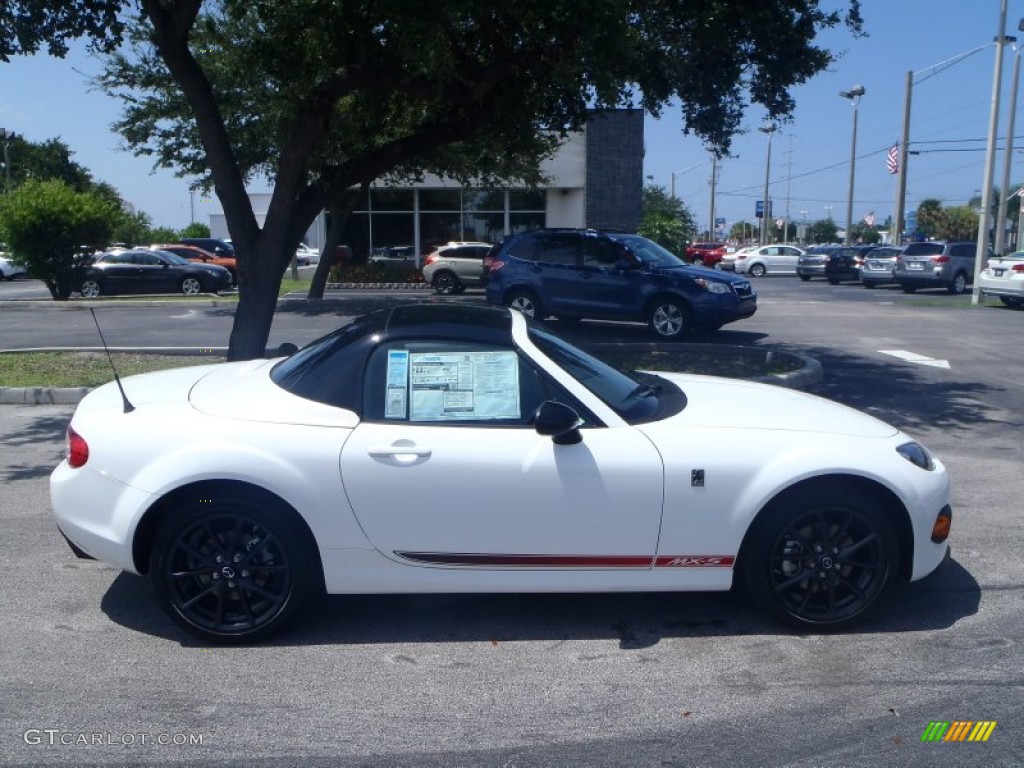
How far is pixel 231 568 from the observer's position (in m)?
4.70

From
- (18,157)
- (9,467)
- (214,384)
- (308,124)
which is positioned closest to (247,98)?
(308,124)

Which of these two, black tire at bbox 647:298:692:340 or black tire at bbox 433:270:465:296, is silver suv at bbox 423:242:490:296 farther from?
black tire at bbox 647:298:692:340

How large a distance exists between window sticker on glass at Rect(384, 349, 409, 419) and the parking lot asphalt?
1089 millimetres

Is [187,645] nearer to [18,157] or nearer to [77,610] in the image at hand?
[77,610]

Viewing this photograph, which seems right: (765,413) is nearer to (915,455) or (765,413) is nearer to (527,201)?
(915,455)

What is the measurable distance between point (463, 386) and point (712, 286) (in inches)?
443

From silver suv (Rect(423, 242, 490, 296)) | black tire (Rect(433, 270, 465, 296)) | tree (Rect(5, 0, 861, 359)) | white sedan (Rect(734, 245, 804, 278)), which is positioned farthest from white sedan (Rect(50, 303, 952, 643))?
white sedan (Rect(734, 245, 804, 278))

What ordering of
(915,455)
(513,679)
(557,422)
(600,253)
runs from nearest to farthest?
1. (513,679)
2. (557,422)
3. (915,455)
4. (600,253)

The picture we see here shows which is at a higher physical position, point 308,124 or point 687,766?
point 308,124

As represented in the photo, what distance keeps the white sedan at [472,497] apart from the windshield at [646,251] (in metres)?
11.3

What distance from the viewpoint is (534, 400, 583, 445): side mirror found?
15.1 ft

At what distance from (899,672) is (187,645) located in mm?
3293

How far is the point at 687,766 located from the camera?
3732mm

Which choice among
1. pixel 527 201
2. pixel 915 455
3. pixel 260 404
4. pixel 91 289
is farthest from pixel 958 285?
pixel 260 404
